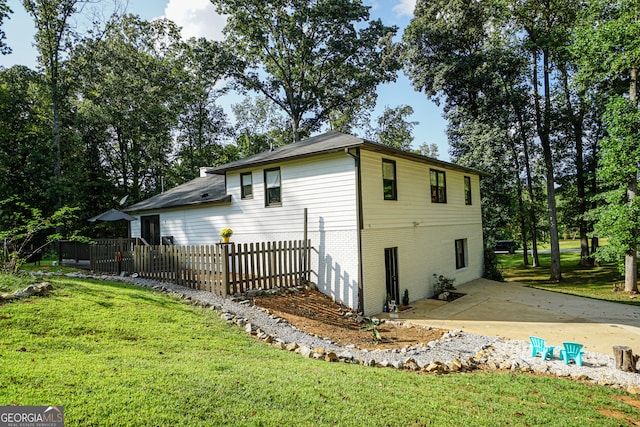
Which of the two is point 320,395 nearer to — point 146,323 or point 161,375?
point 161,375

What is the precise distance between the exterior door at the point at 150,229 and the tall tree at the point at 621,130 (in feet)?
70.7

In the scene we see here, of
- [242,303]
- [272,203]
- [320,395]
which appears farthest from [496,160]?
[320,395]

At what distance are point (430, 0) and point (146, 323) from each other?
1039 inches

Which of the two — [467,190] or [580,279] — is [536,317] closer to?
[467,190]

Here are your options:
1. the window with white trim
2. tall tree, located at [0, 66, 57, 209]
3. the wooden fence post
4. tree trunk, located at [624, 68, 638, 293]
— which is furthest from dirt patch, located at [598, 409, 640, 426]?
tall tree, located at [0, 66, 57, 209]

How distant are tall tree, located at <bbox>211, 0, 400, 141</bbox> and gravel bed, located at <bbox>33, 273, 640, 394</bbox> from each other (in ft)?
71.4

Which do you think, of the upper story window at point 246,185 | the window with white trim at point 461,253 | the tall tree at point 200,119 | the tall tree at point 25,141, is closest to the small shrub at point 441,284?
the window with white trim at point 461,253

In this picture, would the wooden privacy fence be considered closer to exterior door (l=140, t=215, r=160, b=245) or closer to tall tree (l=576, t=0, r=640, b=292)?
exterior door (l=140, t=215, r=160, b=245)

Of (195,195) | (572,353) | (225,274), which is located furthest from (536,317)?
(195,195)

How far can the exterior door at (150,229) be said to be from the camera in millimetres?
17609

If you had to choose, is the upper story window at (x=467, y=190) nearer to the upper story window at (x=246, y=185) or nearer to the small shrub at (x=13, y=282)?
the upper story window at (x=246, y=185)

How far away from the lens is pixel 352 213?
10.2m

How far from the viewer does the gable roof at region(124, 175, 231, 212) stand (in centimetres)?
1488

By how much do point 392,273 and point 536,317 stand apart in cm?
429
